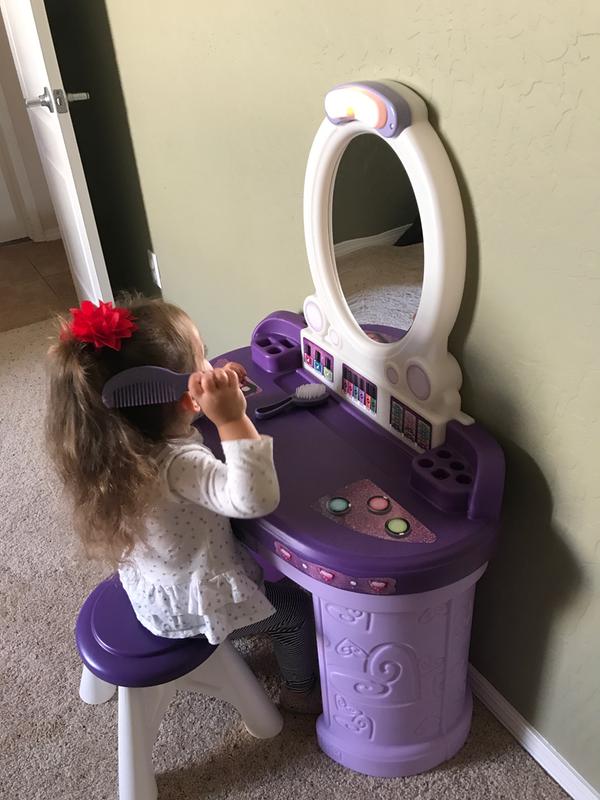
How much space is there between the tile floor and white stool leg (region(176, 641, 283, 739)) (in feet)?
5.80

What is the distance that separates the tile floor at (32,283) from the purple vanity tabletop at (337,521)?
1.79 metres

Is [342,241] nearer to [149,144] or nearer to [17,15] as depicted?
[149,144]

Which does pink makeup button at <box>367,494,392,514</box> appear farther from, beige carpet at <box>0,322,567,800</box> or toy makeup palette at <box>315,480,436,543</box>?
beige carpet at <box>0,322,567,800</box>

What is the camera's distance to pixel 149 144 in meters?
1.73

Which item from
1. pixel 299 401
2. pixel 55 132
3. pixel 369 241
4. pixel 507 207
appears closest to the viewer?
pixel 507 207

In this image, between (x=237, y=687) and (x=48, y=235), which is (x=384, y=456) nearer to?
(x=237, y=687)

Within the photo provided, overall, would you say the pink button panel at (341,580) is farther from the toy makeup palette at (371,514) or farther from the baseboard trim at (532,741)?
the baseboard trim at (532,741)

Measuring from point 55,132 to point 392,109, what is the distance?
1.27 meters

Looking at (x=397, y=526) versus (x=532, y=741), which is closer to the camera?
(x=397, y=526)

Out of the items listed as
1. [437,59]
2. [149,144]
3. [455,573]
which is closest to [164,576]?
[455,573]

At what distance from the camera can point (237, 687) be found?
44.6 inches

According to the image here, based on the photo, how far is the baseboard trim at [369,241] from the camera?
0.93 m

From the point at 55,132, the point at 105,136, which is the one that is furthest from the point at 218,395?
the point at 105,136

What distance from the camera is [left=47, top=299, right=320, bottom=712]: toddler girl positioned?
82 centimetres
